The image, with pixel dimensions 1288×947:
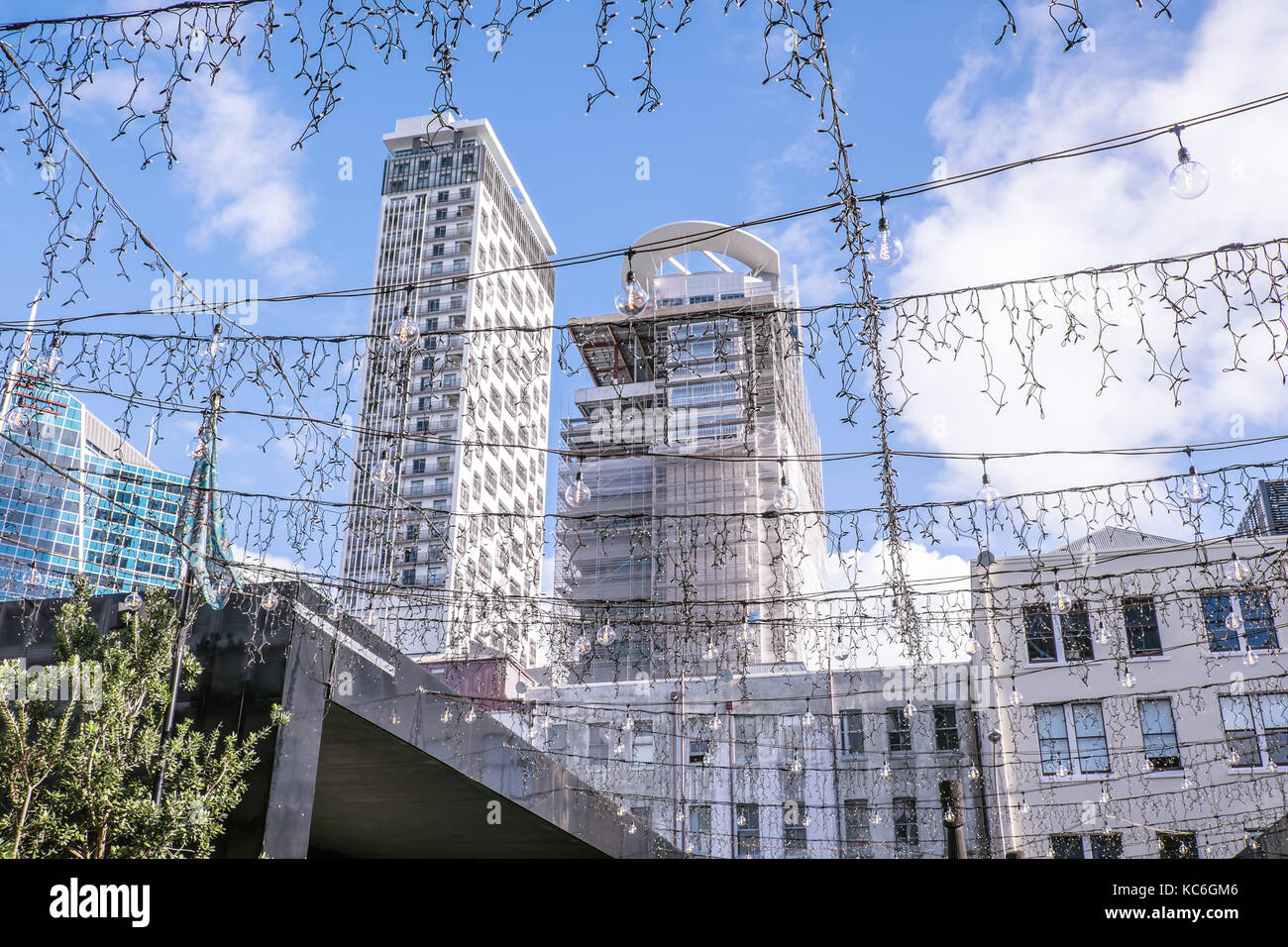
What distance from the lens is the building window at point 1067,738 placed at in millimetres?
21203

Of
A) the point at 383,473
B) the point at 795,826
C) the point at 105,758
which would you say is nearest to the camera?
the point at 383,473

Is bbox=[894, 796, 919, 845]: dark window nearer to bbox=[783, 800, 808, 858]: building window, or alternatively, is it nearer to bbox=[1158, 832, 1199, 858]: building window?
bbox=[783, 800, 808, 858]: building window

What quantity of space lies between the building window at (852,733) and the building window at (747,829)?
286cm

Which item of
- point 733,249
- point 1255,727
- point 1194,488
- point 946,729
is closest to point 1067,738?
point 946,729

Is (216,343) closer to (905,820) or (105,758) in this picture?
(105,758)

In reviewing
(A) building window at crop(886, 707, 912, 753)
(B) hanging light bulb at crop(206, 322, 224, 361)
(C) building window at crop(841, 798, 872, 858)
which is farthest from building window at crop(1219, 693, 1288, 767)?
(B) hanging light bulb at crop(206, 322, 224, 361)

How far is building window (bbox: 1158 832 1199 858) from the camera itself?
19953 millimetres

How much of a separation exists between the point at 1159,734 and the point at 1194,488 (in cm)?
1734

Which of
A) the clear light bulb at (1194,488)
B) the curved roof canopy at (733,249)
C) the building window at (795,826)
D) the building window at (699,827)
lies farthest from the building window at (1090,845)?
the curved roof canopy at (733,249)

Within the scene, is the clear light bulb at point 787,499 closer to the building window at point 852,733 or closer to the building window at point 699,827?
Answer: the building window at point 852,733

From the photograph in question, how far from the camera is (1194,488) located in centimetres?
624

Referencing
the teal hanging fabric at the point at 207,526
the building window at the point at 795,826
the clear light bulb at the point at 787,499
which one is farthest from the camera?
the building window at the point at 795,826

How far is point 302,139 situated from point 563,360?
1730mm
